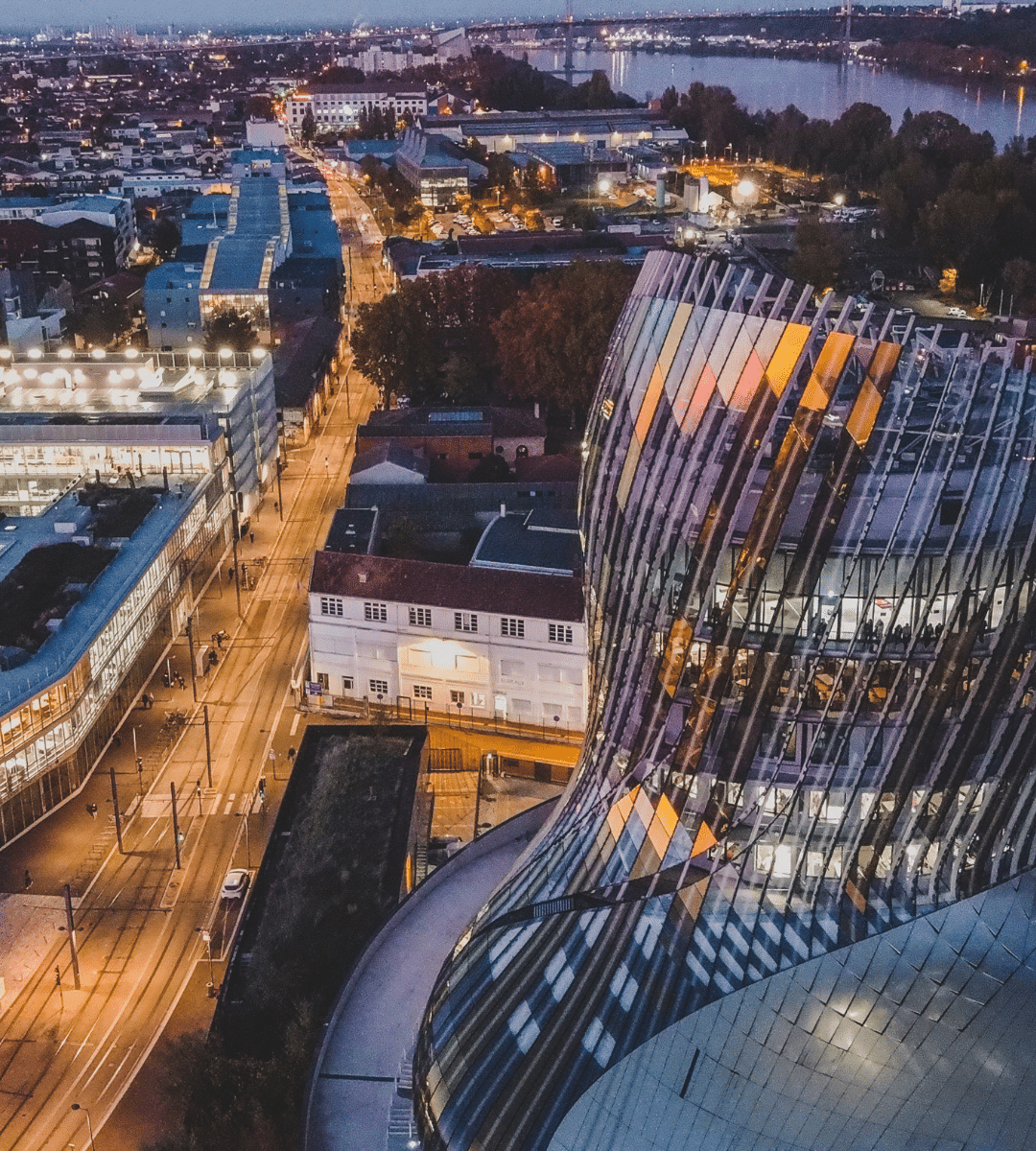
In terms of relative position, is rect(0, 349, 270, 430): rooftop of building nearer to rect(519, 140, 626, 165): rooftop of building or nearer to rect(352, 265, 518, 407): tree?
rect(352, 265, 518, 407): tree

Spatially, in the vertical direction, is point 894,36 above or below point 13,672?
above

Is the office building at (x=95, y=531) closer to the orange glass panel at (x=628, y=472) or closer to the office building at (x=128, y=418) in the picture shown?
the office building at (x=128, y=418)

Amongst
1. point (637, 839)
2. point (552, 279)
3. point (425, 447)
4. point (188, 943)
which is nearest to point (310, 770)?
point (188, 943)

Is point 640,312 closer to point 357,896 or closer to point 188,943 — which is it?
point 357,896

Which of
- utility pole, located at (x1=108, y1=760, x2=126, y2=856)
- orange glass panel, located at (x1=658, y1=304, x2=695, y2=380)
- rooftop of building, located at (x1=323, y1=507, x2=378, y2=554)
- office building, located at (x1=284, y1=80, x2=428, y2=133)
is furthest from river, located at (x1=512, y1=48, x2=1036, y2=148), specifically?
orange glass panel, located at (x1=658, y1=304, x2=695, y2=380)

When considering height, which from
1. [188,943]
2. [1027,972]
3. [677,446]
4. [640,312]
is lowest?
[188,943]

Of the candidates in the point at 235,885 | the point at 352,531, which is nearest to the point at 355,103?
the point at 352,531

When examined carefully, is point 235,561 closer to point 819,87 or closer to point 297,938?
point 297,938
